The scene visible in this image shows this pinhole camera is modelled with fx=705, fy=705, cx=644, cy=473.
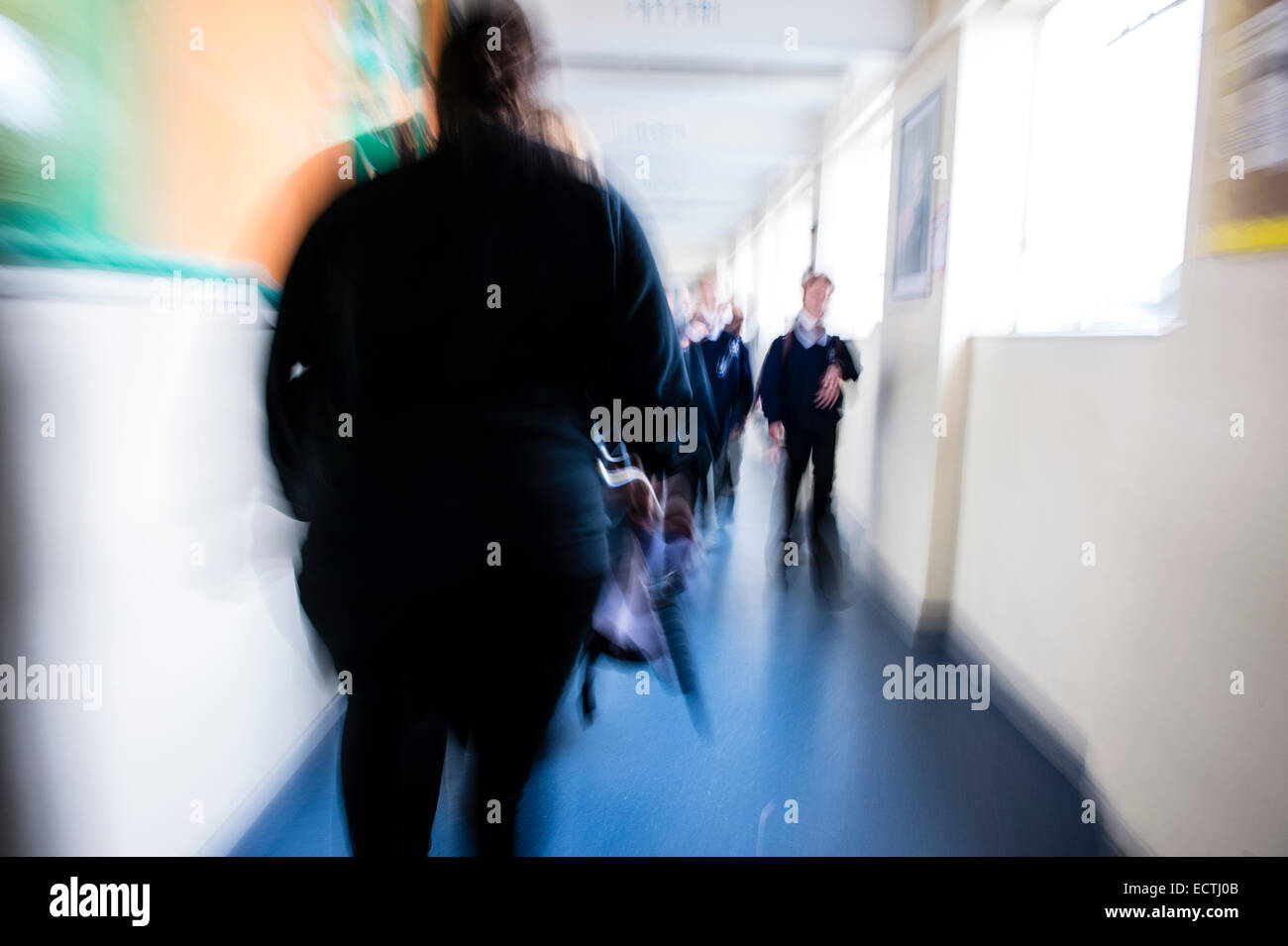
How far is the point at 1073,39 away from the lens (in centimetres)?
199

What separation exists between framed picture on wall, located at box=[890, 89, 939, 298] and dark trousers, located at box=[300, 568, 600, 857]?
6.62 feet

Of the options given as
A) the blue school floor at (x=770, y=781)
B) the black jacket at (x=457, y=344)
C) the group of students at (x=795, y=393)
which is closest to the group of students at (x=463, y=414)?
the black jacket at (x=457, y=344)

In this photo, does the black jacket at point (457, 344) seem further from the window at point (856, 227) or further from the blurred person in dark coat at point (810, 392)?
the window at point (856, 227)

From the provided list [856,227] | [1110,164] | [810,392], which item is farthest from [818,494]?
[1110,164]

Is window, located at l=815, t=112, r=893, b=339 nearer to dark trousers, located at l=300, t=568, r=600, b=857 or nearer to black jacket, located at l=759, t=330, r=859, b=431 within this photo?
black jacket, located at l=759, t=330, r=859, b=431

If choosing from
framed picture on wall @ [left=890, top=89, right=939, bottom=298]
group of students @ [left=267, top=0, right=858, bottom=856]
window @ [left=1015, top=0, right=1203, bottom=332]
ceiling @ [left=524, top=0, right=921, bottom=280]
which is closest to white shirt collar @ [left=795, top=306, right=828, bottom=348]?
framed picture on wall @ [left=890, top=89, right=939, bottom=298]

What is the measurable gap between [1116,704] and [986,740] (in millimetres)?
424

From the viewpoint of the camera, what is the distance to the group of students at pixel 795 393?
2826 mm

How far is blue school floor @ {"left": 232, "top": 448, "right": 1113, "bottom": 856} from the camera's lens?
1503 mm

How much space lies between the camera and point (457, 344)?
856mm

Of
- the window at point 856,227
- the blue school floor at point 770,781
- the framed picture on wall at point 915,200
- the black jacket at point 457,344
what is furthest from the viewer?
the window at point 856,227

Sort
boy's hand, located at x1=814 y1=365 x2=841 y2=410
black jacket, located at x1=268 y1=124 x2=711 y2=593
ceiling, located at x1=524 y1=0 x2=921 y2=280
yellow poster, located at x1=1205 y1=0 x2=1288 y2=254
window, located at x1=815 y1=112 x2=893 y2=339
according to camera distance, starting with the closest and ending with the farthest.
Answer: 1. black jacket, located at x1=268 y1=124 x2=711 y2=593
2. yellow poster, located at x1=1205 y1=0 x2=1288 y2=254
3. ceiling, located at x1=524 y1=0 x2=921 y2=280
4. boy's hand, located at x1=814 y1=365 x2=841 y2=410
5. window, located at x1=815 y1=112 x2=893 y2=339

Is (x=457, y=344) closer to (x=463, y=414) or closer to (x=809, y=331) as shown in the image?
(x=463, y=414)
